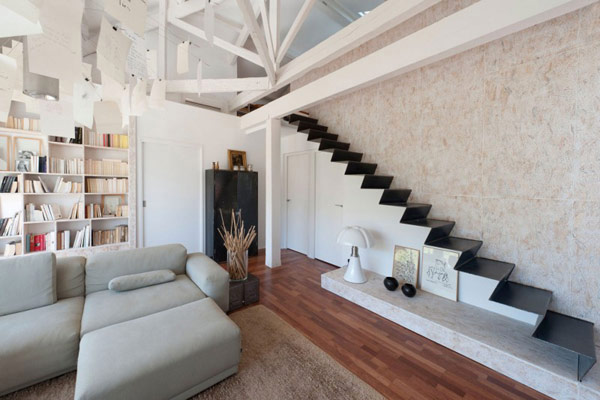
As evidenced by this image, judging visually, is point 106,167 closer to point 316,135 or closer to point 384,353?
point 316,135

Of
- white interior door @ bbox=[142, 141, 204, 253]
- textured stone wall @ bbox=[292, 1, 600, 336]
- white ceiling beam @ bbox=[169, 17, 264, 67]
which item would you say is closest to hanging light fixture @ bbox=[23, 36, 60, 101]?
white ceiling beam @ bbox=[169, 17, 264, 67]

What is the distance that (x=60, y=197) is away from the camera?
3.29 metres

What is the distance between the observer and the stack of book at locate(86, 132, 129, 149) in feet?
11.1

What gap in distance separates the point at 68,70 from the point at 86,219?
3.24 metres

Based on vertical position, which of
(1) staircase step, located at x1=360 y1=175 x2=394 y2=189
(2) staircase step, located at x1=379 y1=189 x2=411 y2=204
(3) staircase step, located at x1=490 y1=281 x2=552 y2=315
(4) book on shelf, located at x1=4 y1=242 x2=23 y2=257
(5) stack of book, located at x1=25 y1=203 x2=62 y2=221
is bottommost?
(3) staircase step, located at x1=490 y1=281 x2=552 y2=315

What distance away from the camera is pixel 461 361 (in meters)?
1.94

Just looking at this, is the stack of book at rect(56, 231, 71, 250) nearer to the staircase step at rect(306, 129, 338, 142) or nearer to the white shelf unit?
the white shelf unit

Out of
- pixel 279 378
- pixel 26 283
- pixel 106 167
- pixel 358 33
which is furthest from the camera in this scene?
pixel 106 167

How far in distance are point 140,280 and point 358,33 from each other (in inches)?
133

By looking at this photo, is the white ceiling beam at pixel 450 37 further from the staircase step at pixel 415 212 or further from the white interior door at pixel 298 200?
the white interior door at pixel 298 200

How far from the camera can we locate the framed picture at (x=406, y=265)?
289 cm

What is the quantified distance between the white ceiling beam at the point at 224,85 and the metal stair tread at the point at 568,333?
13.2ft

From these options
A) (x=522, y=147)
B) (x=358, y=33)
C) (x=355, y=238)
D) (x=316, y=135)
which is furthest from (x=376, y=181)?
(x=358, y=33)

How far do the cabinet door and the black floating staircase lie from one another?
0.77 meters
